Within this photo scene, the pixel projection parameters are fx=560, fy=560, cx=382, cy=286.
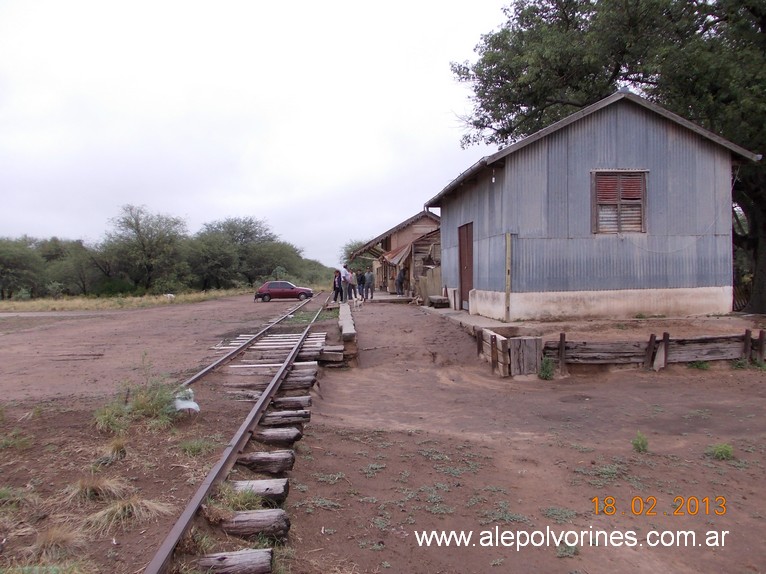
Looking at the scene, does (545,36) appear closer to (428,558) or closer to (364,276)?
(364,276)

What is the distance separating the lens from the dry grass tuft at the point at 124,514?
3.63 metres

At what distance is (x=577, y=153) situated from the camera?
13.0m

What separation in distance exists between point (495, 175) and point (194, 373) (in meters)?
8.15

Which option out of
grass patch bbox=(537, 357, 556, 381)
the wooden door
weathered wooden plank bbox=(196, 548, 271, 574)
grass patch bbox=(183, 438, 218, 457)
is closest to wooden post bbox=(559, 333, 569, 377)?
→ grass patch bbox=(537, 357, 556, 381)

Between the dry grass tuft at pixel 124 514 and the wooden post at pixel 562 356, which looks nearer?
the dry grass tuft at pixel 124 514

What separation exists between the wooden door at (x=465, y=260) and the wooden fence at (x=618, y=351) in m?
5.46

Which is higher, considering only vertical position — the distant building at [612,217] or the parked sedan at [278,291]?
the distant building at [612,217]

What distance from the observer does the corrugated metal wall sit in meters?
12.8

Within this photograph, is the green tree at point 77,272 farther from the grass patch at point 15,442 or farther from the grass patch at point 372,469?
the grass patch at point 372,469

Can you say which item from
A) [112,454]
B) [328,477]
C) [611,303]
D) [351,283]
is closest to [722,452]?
[328,477]

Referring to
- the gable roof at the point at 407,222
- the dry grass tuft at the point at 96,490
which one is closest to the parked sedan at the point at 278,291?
the gable roof at the point at 407,222

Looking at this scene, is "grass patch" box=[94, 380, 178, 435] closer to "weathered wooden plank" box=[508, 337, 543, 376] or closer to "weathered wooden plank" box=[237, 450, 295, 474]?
"weathered wooden plank" box=[237, 450, 295, 474]

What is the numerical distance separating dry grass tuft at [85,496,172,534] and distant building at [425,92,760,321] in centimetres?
988

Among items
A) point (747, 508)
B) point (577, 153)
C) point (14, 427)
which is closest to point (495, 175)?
point (577, 153)
